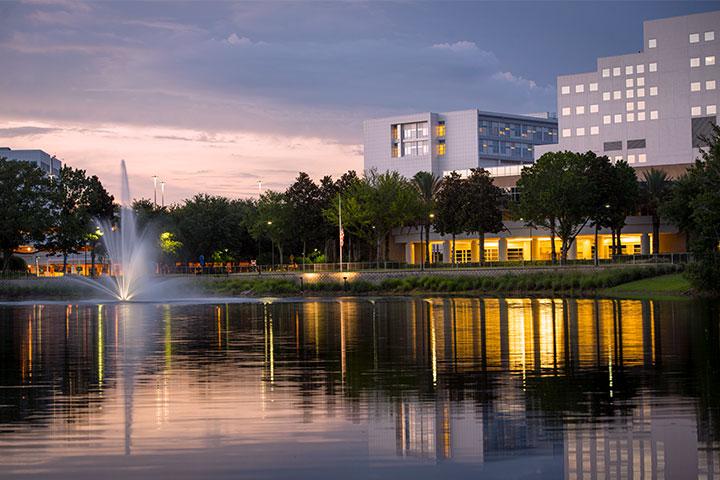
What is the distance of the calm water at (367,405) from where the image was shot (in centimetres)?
1188

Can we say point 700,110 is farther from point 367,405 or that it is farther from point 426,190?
point 367,405

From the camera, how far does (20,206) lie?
106812 millimetres

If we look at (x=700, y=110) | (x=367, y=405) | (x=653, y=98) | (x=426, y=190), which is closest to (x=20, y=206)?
(x=426, y=190)

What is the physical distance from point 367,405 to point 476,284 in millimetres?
67897

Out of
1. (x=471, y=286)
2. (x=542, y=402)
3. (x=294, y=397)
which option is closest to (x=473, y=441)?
(x=542, y=402)

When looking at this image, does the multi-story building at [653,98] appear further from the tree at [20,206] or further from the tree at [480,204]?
the tree at [20,206]

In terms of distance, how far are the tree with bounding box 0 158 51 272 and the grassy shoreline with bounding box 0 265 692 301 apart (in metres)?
14.4

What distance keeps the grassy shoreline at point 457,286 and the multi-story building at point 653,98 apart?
262ft

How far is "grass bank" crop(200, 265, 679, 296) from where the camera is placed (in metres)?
75.6

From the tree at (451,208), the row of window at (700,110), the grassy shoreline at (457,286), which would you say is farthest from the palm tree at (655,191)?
the row of window at (700,110)

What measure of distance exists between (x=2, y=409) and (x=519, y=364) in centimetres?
1142

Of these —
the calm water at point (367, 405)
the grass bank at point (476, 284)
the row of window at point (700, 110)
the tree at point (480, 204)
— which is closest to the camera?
the calm water at point (367, 405)

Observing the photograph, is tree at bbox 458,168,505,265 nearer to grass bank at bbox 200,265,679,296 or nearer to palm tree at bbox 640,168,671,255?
palm tree at bbox 640,168,671,255

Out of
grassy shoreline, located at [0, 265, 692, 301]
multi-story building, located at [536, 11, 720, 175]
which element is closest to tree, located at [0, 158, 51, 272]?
grassy shoreline, located at [0, 265, 692, 301]
